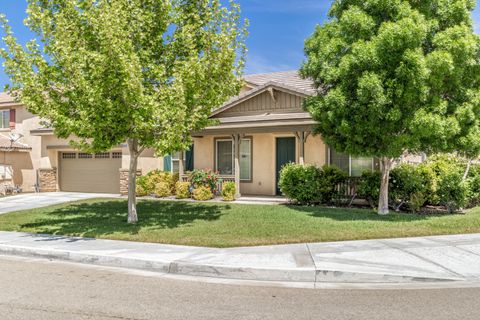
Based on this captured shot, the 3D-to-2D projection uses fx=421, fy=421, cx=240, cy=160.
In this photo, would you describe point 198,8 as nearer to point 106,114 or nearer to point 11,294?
point 106,114

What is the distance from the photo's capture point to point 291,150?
18062 mm

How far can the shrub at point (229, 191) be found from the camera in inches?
667

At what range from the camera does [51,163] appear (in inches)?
904

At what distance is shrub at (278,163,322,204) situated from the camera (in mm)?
15000

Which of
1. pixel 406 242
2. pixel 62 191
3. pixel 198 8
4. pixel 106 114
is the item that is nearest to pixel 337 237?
pixel 406 242

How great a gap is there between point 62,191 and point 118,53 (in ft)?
51.3

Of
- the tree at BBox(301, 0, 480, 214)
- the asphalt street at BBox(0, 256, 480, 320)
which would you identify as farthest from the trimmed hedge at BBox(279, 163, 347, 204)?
the asphalt street at BBox(0, 256, 480, 320)

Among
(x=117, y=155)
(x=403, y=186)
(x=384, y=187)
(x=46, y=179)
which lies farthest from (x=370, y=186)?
(x=46, y=179)

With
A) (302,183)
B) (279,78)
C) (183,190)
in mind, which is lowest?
(183,190)

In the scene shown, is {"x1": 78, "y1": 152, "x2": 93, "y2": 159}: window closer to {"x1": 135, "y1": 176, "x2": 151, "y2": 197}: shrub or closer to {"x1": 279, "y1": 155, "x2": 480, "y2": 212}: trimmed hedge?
{"x1": 135, "y1": 176, "x2": 151, "y2": 197}: shrub

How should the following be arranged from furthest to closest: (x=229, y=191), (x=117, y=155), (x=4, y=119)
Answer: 1. (x=4, y=119)
2. (x=117, y=155)
3. (x=229, y=191)

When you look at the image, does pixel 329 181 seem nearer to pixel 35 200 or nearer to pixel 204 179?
pixel 204 179

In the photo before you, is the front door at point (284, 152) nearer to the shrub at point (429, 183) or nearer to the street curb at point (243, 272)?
the shrub at point (429, 183)

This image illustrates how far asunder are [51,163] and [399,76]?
18878mm
